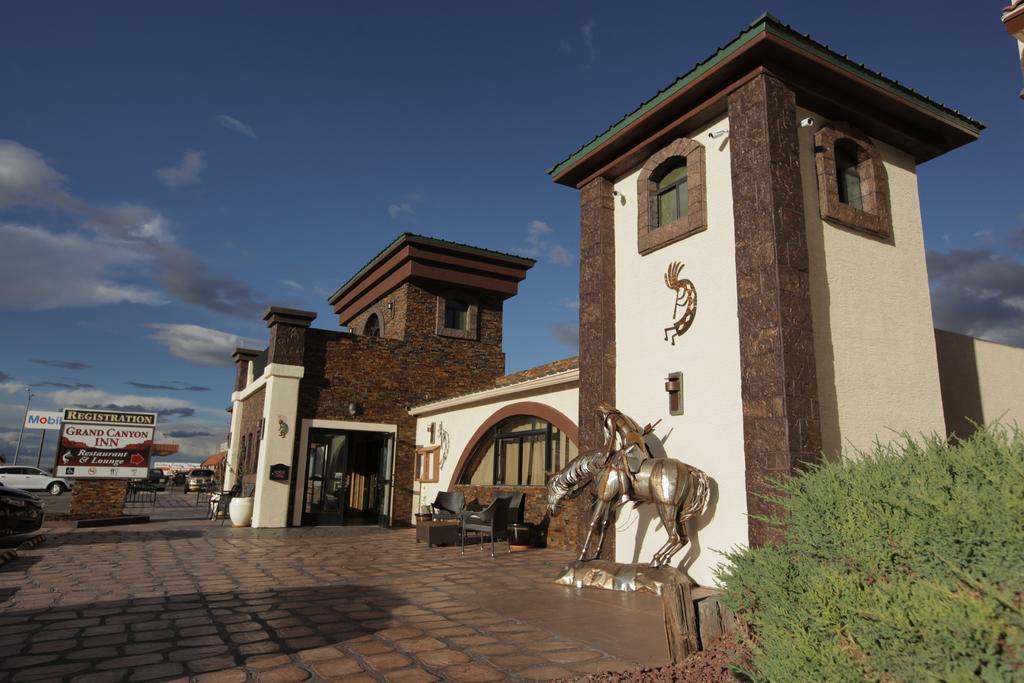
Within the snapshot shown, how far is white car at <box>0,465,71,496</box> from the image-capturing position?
89.7ft

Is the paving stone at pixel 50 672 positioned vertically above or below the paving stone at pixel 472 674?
below

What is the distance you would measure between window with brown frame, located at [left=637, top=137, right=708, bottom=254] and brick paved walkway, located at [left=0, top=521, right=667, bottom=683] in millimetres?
4481

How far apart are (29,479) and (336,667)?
30.7 meters

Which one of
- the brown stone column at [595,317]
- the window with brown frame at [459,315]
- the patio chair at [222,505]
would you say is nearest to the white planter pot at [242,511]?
the patio chair at [222,505]

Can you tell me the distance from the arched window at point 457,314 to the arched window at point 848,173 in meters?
11.6

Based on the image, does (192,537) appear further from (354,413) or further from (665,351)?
(665,351)

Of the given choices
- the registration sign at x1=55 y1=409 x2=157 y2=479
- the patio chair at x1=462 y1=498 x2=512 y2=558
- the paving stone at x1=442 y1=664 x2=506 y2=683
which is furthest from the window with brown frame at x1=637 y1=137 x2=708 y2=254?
the registration sign at x1=55 y1=409 x2=157 y2=479

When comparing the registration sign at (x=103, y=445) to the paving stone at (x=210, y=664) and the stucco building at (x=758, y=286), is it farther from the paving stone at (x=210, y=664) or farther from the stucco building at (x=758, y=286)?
the paving stone at (x=210, y=664)

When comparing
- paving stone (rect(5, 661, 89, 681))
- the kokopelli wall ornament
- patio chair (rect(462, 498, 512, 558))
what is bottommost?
paving stone (rect(5, 661, 89, 681))

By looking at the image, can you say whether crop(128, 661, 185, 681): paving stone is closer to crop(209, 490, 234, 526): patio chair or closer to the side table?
the side table

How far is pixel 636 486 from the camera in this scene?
297 inches

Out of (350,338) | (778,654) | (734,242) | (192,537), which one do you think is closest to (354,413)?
(350,338)

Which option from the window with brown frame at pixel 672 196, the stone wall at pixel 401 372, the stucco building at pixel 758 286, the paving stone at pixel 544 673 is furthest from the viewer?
the stone wall at pixel 401 372

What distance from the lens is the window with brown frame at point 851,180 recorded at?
7953mm
